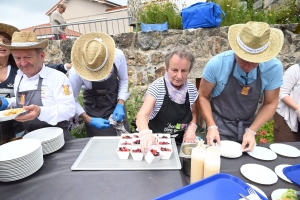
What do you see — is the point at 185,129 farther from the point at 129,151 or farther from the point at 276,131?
the point at 276,131

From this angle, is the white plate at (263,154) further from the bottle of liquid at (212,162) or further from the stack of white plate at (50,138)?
the stack of white plate at (50,138)

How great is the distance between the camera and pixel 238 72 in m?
1.72

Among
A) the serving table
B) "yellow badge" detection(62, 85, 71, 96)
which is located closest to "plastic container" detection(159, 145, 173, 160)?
the serving table

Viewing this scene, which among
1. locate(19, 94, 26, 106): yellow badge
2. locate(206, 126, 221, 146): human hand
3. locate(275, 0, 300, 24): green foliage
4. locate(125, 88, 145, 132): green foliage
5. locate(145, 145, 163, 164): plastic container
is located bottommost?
locate(125, 88, 145, 132): green foliage

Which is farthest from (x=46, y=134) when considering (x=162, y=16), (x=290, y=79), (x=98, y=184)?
(x=162, y=16)

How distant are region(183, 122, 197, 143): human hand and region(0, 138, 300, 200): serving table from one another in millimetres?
458

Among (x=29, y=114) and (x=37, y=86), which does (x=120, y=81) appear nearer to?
(x=37, y=86)

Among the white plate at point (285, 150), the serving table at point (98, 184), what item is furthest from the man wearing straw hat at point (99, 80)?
the white plate at point (285, 150)

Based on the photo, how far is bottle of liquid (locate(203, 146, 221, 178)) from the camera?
0.96 metres

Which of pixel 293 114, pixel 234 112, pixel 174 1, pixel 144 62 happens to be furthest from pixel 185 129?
pixel 174 1

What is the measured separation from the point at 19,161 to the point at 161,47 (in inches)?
128

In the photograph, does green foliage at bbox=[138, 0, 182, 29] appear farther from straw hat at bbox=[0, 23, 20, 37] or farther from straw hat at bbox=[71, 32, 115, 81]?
straw hat at bbox=[0, 23, 20, 37]

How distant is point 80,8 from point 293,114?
2341cm

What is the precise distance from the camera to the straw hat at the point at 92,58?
1.95 meters
